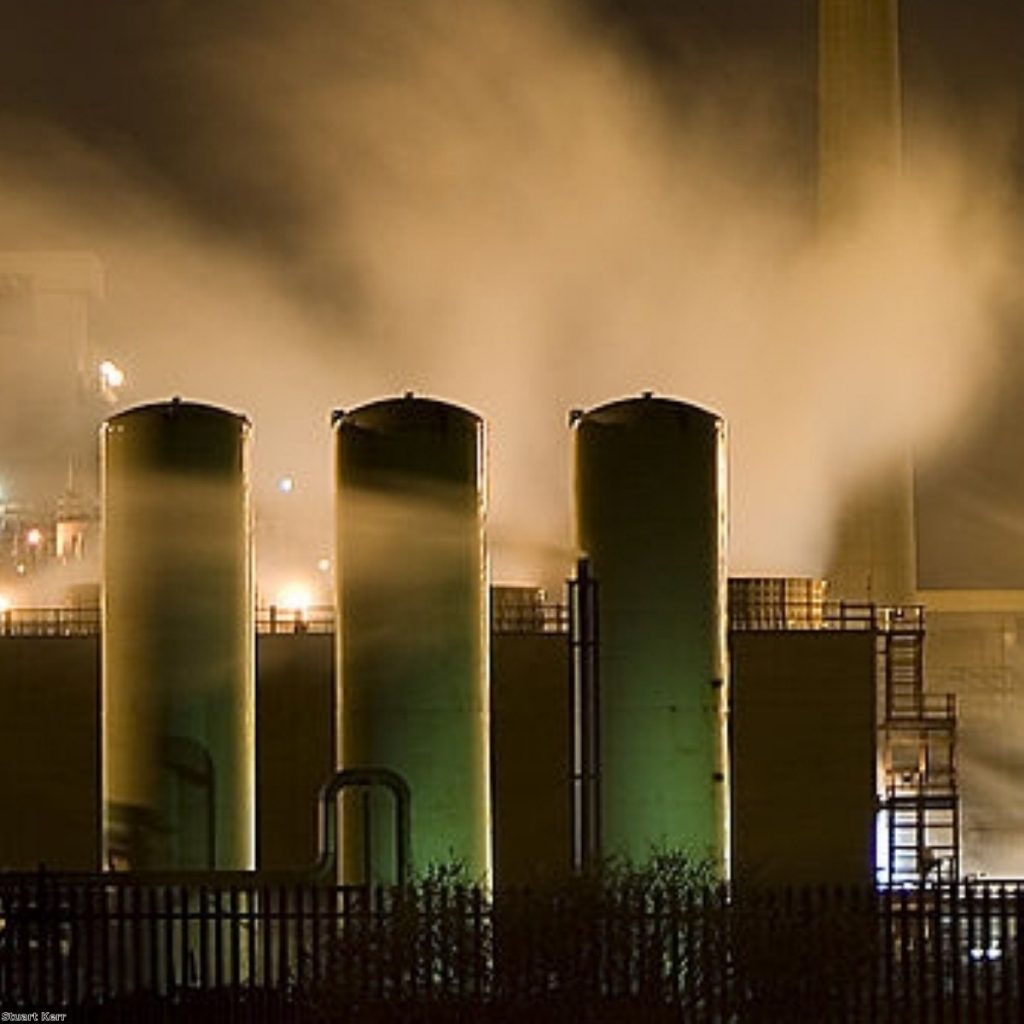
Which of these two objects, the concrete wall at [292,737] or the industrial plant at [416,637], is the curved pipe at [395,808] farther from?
the concrete wall at [292,737]

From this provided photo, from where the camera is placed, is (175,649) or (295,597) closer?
(175,649)

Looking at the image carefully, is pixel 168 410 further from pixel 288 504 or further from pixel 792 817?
pixel 288 504

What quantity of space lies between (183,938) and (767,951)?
162 inches

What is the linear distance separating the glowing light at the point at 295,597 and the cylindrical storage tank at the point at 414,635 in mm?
16853

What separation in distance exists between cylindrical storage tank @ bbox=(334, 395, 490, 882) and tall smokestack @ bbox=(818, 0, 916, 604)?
22470mm

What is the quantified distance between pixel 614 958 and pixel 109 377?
60275mm

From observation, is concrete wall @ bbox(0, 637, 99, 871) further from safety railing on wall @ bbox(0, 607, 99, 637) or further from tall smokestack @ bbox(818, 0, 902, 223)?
tall smokestack @ bbox(818, 0, 902, 223)

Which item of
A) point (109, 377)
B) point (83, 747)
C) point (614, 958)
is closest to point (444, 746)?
point (614, 958)

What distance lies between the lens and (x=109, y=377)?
71375mm

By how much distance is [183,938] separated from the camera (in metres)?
14.0

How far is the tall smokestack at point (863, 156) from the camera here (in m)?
37.8

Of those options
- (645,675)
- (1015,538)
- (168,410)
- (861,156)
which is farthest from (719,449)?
(1015,538)

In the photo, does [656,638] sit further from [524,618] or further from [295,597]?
[295,597]

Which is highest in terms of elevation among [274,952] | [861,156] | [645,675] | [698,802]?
[861,156]
